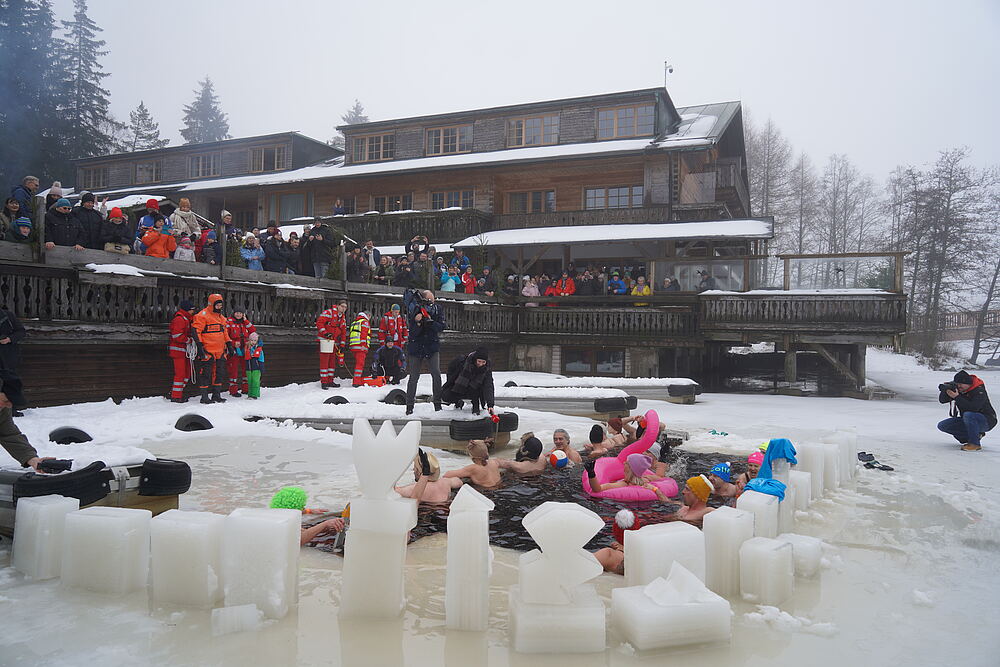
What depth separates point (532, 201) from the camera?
27625 millimetres

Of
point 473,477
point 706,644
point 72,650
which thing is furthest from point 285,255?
point 706,644

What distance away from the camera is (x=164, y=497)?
5441mm

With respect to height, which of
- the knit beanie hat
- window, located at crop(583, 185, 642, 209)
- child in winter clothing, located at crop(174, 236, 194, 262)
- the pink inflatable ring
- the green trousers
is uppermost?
window, located at crop(583, 185, 642, 209)

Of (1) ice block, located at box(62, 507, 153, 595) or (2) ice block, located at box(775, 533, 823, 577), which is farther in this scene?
(2) ice block, located at box(775, 533, 823, 577)

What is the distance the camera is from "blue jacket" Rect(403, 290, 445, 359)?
33.7 feet

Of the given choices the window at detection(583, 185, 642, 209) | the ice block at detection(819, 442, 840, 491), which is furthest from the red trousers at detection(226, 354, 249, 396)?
the window at detection(583, 185, 642, 209)

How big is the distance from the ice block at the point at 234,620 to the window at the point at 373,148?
28.7 m

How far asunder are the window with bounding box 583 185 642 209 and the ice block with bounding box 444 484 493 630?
22973 mm

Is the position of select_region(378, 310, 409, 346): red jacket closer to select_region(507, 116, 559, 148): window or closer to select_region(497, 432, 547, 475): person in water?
select_region(497, 432, 547, 475): person in water

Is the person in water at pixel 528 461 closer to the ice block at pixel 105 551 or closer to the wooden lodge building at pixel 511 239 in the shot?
the ice block at pixel 105 551

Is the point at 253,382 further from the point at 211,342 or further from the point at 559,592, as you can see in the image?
the point at 559,592

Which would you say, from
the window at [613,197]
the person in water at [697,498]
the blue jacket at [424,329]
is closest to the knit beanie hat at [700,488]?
the person in water at [697,498]

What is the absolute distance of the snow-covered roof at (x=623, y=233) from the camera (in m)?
20.2

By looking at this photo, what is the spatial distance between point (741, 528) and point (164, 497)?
472 cm
